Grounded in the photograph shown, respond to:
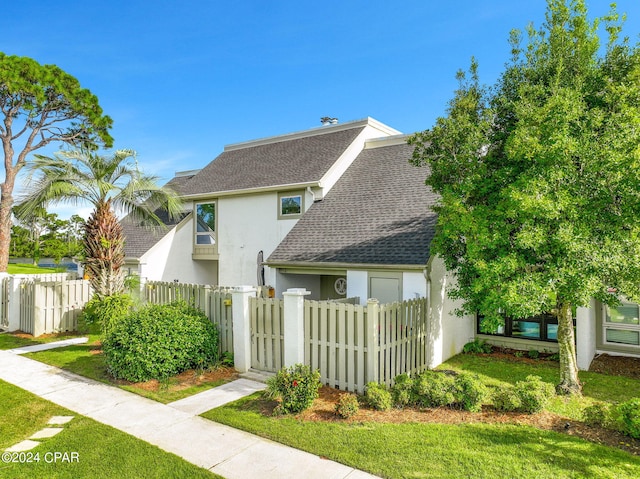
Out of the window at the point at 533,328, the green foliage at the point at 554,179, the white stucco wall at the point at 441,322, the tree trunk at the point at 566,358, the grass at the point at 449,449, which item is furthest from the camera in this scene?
the window at the point at 533,328

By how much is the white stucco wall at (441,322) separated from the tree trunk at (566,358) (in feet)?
8.51

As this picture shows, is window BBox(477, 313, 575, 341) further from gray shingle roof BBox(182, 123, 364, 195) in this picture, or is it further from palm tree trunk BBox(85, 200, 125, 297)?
palm tree trunk BBox(85, 200, 125, 297)

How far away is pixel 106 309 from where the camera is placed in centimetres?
1158

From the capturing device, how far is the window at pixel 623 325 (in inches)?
398

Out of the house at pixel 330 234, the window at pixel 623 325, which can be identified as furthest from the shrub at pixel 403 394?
the window at pixel 623 325

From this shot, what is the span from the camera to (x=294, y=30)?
1555 centimetres

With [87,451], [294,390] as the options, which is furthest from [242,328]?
[87,451]

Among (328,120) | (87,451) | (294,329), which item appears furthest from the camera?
(328,120)

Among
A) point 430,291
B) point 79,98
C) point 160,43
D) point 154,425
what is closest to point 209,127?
point 160,43

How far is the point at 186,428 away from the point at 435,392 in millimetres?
4191

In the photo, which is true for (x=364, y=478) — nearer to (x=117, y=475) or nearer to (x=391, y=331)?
(x=117, y=475)

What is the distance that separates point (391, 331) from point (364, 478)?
148 inches

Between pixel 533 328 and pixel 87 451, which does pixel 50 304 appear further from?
pixel 533 328

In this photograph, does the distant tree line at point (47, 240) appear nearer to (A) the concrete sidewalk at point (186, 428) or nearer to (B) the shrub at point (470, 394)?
(A) the concrete sidewalk at point (186, 428)
